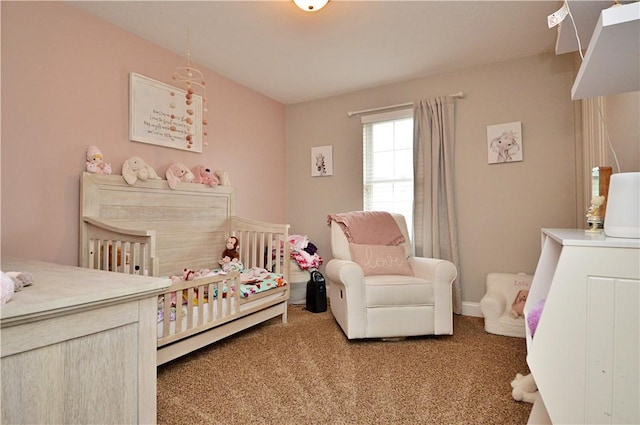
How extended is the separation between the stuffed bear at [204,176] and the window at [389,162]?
1.51 meters

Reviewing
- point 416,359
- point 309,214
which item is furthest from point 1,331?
point 309,214

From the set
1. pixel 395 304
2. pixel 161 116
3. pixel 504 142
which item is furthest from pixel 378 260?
pixel 161 116

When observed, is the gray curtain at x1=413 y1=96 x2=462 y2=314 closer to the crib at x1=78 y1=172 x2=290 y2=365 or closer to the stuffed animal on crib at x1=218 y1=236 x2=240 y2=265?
the crib at x1=78 y1=172 x2=290 y2=365

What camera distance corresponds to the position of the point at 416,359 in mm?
1905

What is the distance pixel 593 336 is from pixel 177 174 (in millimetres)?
2525

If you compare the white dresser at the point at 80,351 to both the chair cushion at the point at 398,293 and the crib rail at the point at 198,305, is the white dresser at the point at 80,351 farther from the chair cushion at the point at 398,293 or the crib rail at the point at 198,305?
the chair cushion at the point at 398,293

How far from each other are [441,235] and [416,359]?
1339 mm

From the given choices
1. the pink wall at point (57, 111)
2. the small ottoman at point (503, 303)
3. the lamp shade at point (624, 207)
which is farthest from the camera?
the small ottoman at point (503, 303)

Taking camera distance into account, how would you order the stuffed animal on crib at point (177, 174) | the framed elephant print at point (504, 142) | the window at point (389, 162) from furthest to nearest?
1. the window at point (389, 162)
2. the framed elephant print at point (504, 142)
3. the stuffed animal on crib at point (177, 174)

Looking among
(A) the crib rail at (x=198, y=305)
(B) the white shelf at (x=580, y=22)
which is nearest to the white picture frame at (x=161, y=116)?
(A) the crib rail at (x=198, y=305)

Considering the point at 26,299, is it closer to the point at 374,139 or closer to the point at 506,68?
the point at 374,139

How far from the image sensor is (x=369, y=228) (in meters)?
2.70

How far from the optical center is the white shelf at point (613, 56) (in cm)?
78

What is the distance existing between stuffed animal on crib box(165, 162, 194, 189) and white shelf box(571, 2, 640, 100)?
2.38 m
